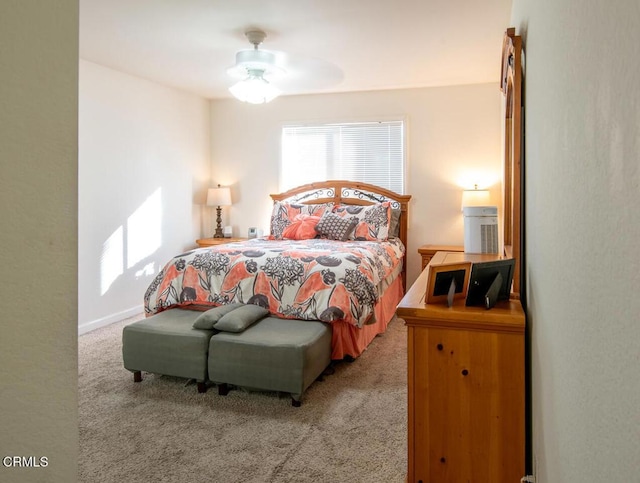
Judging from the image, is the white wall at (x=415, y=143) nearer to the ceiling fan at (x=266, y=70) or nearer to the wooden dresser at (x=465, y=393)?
the ceiling fan at (x=266, y=70)

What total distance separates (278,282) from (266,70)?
1994 millimetres

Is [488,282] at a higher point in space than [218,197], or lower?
lower

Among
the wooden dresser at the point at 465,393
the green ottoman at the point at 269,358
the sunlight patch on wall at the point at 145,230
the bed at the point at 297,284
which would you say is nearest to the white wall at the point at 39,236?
the wooden dresser at the point at 465,393

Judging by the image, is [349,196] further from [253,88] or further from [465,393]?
[465,393]

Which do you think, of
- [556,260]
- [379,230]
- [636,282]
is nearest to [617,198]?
[636,282]

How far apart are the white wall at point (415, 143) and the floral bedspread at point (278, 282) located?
1881 millimetres

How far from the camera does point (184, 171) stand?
219 inches

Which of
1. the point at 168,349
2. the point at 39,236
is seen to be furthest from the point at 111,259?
the point at 39,236

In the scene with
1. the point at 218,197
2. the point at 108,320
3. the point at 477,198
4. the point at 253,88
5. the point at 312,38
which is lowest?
the point at 108,320

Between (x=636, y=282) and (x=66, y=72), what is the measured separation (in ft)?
2.77

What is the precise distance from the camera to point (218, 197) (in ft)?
18.8

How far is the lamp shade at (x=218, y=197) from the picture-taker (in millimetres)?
5730

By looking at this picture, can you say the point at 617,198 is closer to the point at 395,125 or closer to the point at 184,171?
the point at 395,125

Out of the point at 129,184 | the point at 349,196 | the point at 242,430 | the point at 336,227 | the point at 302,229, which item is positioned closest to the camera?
the point at 242,430
